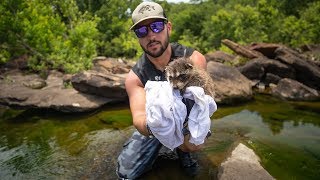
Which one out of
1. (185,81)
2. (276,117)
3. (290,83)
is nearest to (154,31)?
(185,81)

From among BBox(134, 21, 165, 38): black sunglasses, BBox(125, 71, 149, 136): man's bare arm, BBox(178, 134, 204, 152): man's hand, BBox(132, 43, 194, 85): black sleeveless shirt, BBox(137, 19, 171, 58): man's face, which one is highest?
BBox(134, 21, 165, 38): black sunglasses

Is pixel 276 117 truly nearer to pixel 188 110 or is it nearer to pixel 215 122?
pixel 215 122

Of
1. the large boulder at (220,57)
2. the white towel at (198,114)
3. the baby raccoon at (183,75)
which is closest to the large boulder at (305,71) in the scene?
the large boulder at (220,57)

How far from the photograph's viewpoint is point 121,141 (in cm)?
609

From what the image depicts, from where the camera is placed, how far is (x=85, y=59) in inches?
543

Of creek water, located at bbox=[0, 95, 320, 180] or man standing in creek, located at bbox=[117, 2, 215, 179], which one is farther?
creek water, located at bbox=[0, 95, 320, 180]

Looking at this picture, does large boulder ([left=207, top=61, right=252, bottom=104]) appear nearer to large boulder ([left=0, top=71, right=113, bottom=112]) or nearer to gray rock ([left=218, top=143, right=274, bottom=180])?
large boulder ([left=0, top=71, right=113, bottom=112])

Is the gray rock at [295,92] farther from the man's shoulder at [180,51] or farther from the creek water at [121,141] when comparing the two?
the man's shoulder at [180,51]

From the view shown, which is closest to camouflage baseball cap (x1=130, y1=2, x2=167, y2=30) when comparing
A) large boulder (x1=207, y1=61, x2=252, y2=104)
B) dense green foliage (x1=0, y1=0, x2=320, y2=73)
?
large boulder (x1=207, y1=61, x2=252, y2=104)

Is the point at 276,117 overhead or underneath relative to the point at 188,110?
underneath

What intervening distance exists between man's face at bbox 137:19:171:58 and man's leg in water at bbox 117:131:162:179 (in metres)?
1.37

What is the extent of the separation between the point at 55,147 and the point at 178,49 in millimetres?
3489

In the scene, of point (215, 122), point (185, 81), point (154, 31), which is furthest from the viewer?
point (215, 122)

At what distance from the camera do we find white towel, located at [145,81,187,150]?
332 centimetres
